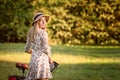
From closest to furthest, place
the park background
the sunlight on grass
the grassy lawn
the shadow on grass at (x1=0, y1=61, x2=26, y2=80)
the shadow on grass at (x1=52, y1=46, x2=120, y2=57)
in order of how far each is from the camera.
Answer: the shadow on grass at (x1=0, y1=61, x2=26, y2=80) → the grassy lawn → the sunlight on grass → the shadow on grass at (x1=52, y1=46, x2=120, y2=57) → the park background

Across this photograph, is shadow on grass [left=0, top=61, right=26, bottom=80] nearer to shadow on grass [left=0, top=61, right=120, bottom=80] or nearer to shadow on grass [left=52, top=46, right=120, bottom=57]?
shadow on grass [left=0, top=61, right=120, bottom=80]

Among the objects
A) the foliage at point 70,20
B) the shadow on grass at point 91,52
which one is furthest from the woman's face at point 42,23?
the foliage at point 70,20

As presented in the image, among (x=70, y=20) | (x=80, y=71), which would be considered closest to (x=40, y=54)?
(x=80, y=71)

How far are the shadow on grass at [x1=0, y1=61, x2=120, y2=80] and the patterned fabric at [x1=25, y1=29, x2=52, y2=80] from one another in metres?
2.87

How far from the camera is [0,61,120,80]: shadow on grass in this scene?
33.9 ft

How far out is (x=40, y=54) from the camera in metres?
6.99

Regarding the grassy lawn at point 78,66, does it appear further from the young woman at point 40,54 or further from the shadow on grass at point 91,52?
the young woman at point 40,54

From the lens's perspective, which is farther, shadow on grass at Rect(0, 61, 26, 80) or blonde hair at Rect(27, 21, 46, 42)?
shadow on grass at Rect(0, 61, 26, 80)

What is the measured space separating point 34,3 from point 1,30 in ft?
7.72

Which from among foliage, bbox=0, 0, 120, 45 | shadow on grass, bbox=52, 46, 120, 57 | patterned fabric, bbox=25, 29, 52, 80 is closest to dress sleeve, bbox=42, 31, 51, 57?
patterned fabric, bbox=25, 29, 52, 80

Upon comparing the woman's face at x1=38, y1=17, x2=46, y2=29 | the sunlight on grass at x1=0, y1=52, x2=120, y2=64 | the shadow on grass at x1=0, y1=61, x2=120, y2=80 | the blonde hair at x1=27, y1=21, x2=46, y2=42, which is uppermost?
the woman's face at x1=38, y1=17, x2=46, y2=29

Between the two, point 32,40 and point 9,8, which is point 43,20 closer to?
point 32,40

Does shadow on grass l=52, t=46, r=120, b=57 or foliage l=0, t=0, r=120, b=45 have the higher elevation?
foliage l=0, t=0, r=120, b=45

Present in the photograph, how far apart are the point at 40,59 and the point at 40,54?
83 mm
